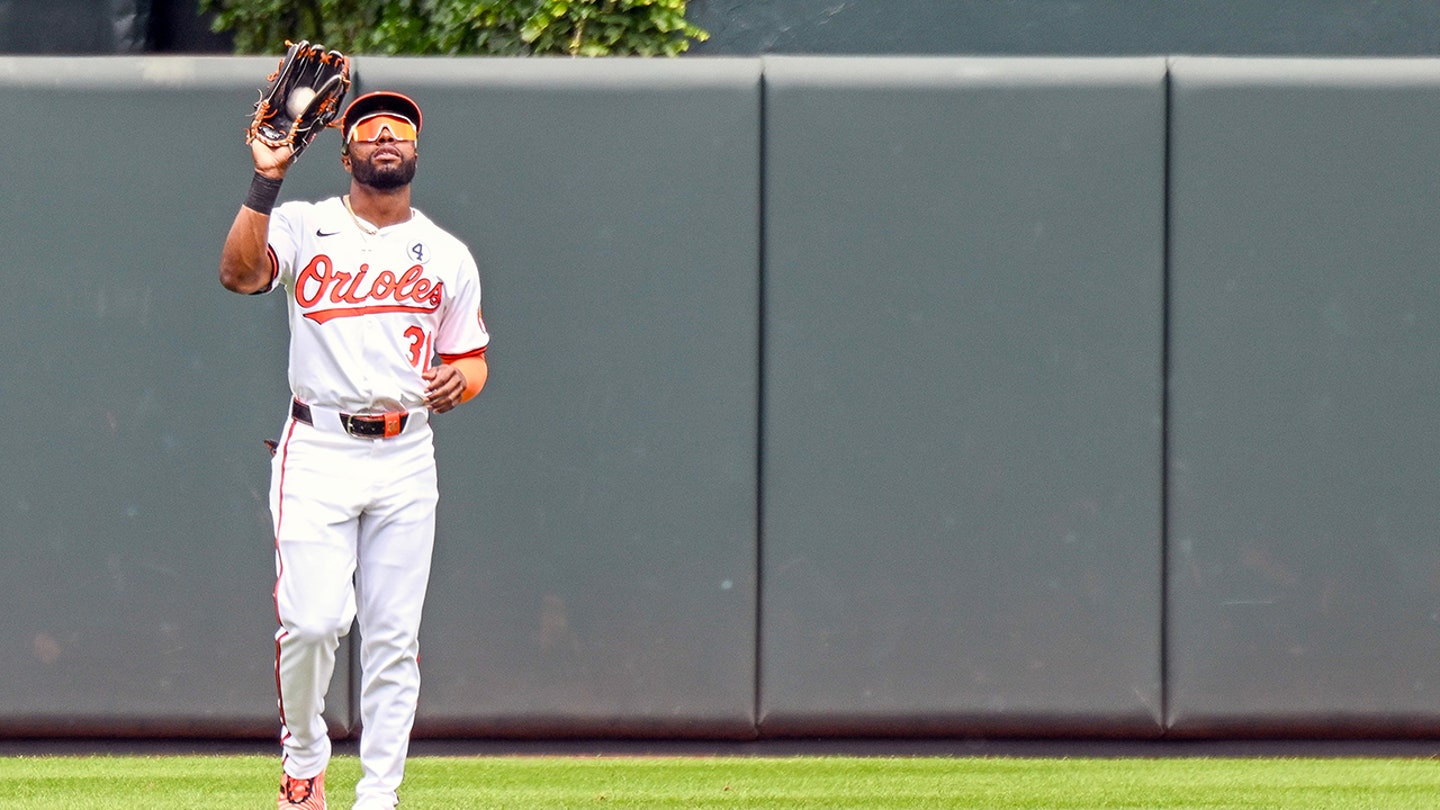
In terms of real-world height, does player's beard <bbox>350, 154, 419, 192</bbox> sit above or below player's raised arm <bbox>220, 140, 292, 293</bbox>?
above

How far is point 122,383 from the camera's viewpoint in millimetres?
4504

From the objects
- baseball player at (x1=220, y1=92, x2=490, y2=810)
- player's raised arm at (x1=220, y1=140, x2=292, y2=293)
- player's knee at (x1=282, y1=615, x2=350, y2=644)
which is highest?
player's raised arm at (x1=220, y1=140, x2=292, y2=293)

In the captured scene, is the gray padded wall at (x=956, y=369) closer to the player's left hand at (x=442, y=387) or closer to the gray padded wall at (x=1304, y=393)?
the gray padded wall at (x=1304, y=393)

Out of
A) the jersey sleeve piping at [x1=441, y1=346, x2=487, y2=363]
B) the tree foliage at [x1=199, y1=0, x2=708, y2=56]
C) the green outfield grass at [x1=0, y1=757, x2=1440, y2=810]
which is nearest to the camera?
the jersey sleeve piping at [x1=441, y1=346, x2=487, y2=363]

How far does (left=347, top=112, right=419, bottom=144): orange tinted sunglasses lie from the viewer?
359cm

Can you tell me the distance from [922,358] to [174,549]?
221cm

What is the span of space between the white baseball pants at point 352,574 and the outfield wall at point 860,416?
37.9 inches

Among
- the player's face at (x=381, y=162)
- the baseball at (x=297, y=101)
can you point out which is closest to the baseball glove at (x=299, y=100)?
the baseball at (x=297, y=101)

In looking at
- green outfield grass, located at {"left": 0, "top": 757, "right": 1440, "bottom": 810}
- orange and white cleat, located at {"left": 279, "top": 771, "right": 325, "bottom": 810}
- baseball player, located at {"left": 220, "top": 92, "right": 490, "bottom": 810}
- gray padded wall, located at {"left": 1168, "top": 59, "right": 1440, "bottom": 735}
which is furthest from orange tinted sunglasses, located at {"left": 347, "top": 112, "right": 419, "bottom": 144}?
gray padded wall, located at {"left": 1168, "top": 59, "right": 1440, "bottom": 735}

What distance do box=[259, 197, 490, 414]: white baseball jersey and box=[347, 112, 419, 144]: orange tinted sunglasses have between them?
177 millimetres

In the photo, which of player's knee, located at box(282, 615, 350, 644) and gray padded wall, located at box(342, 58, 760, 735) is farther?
gray padded wall, located at box(342, 58, 760, 735)

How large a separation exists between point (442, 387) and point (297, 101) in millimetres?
693

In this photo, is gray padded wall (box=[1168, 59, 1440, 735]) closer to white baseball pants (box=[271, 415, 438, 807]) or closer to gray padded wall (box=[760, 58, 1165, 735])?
gray padded wall (box=[760, 58, 1165, 735])

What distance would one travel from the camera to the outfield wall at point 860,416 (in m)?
4.53
